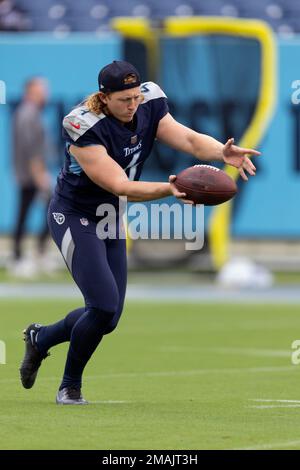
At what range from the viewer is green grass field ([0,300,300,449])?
6902mm

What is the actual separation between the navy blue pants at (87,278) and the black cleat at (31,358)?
0.86 feet

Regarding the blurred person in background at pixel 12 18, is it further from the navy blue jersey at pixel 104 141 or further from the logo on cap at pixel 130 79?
the logo on cap at pixel 130 79

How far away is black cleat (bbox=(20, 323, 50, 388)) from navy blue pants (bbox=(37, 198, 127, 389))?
26 cm

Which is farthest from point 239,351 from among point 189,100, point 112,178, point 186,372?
point 189,100

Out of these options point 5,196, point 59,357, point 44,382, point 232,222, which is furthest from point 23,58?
point 44,382

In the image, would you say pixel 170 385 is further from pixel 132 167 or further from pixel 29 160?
pixel 29 160

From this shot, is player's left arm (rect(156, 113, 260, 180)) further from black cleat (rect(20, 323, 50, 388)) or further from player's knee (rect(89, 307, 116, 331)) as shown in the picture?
black cleat (rect(20, 323, 50, 388))

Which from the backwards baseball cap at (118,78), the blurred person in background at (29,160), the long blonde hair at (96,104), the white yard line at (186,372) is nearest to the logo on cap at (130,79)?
the backwards baseball cap at (118,78)

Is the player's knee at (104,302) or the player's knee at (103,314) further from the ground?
the player's knee at (104,302)

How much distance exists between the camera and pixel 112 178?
25.5 ft

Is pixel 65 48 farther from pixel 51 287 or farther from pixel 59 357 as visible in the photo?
pixel 59 357

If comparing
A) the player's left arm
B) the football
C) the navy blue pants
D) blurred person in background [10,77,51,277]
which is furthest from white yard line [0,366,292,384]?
blurred person in background [10,77,51,277]

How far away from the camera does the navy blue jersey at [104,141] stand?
26.1 ft

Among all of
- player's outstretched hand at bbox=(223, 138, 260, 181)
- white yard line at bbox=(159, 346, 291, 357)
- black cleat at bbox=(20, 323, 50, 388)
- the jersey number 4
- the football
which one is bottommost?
black cleat at bbox=(20, 323, 50, 388)
